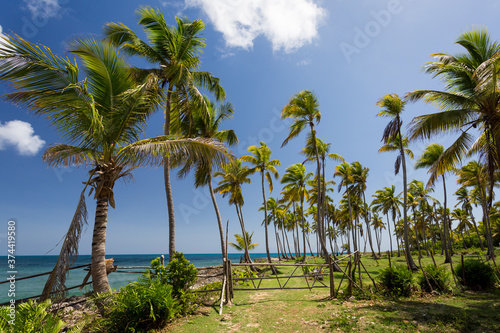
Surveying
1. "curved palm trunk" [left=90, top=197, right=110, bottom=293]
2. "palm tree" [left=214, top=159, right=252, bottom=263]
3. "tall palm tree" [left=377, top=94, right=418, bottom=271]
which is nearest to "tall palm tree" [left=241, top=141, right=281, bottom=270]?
"palm tree" [left=214, top=159, right=252, bottom=263]

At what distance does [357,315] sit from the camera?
6.70 m

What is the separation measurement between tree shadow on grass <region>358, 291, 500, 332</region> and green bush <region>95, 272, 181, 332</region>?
18.3ft

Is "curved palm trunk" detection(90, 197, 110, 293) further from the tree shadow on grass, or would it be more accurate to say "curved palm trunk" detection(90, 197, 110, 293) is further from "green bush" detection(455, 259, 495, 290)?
"green bush" detection(455, 259, 495, 290)

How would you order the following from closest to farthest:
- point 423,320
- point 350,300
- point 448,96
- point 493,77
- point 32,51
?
point 32,51, point 423,320, point 493,77, point 350,300, point 448,96

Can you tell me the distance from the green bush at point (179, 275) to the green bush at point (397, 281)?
23.2ft

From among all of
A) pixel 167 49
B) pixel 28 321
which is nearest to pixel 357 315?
pixel 28 321

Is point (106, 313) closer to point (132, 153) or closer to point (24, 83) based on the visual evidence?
point (132, 153)

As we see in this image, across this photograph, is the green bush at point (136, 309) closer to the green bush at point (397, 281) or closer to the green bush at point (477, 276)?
the green bush at point (397, 281)

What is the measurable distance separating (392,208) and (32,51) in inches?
1611

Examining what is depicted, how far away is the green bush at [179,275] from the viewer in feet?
24.5

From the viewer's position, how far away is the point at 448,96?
9.19m

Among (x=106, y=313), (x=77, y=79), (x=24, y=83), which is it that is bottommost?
(x=106, y=313)

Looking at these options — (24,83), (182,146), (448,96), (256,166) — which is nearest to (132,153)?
(182,146)

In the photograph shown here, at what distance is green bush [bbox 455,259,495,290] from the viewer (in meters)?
9.34
